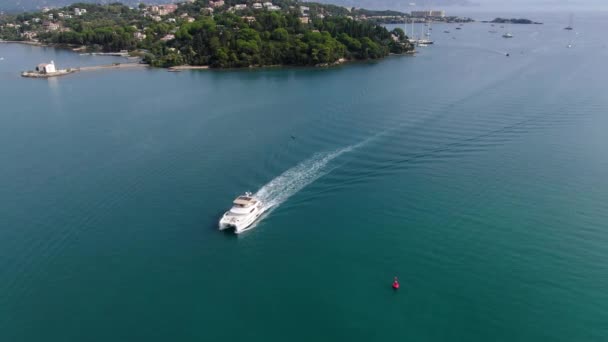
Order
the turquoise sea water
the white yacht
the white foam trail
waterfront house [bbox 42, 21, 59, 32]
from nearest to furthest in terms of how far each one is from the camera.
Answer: the turquoise sea water, the white yacht, the white foam trail, waterfront house [bbox 42, 21, 59, 32]

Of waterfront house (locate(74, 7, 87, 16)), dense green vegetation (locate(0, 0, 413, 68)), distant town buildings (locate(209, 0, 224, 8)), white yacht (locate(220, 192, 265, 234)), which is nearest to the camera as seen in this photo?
white yacht (locate(220, 192, 265, 234))

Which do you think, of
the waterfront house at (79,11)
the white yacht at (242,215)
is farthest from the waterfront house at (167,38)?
the white yacht at (242,215)

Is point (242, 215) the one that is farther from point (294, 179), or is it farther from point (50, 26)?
point (50, 26)

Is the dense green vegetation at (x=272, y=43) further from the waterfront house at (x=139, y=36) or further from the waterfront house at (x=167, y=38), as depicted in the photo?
the waterfront house at (x=139, y=36)

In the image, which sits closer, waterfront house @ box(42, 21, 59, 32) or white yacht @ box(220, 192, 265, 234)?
white yacht @ box(220, 192, 265, 234)

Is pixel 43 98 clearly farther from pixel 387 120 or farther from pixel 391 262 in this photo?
pixel 391 262

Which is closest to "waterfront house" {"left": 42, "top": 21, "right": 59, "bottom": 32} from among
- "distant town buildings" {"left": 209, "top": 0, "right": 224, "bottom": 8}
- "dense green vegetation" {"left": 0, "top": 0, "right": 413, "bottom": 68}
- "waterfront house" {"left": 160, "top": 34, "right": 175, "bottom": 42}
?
"dense green vegetation" {"left": 0, "top": 0, "right": 413, "bottom": 68}

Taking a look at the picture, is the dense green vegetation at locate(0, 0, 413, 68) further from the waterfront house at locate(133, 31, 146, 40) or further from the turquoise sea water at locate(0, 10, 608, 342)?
the turquoise sea water at locate(0, 10, 608, 342)
